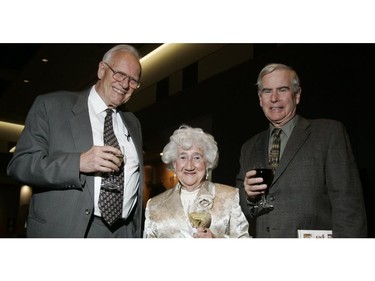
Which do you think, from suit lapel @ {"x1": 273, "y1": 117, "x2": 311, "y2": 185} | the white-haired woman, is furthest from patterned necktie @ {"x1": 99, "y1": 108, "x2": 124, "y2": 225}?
suit lapel @ {"x1": 273, "y1": 117, "x2": 311, "y2": 185}

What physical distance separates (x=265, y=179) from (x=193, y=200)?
53 centimetres

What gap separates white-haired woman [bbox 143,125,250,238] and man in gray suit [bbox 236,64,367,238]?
0.37 ft

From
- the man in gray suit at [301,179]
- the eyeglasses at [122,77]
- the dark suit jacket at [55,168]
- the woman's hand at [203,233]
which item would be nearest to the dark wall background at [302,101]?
the man in gray suit at [301,179]

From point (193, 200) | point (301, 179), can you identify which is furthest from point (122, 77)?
point (301, 179)

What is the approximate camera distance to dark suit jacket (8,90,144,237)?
2326 mm

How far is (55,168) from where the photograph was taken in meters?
2.31

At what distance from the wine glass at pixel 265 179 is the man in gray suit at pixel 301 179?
20mm

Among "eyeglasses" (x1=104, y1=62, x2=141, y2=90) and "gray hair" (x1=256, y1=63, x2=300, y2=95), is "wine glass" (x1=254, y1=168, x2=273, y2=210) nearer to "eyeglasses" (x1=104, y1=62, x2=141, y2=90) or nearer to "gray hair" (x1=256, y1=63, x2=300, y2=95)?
"gray hair" (x1=256, y1=63, x2=300, y2=95)

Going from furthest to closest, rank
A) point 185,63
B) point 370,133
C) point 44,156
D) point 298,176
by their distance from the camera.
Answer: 1. point 185,63
2. point 370,133
3. point 298,176
4. point 44,156

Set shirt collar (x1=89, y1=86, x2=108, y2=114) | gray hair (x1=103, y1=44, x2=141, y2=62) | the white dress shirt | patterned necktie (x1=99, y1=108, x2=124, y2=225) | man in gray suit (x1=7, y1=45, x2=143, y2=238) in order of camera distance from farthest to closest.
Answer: gray hair (x1=103, y1=44, x2=141, y2=62) < shirt collar (x1=89, y1=86, x2=108, y2=114) < the white dress shirt < patterned necktie (x1=99, y1=108, x2=124, y2=225) < man in gray suit (x1=7, y1=45, x2=143, y2=238)
